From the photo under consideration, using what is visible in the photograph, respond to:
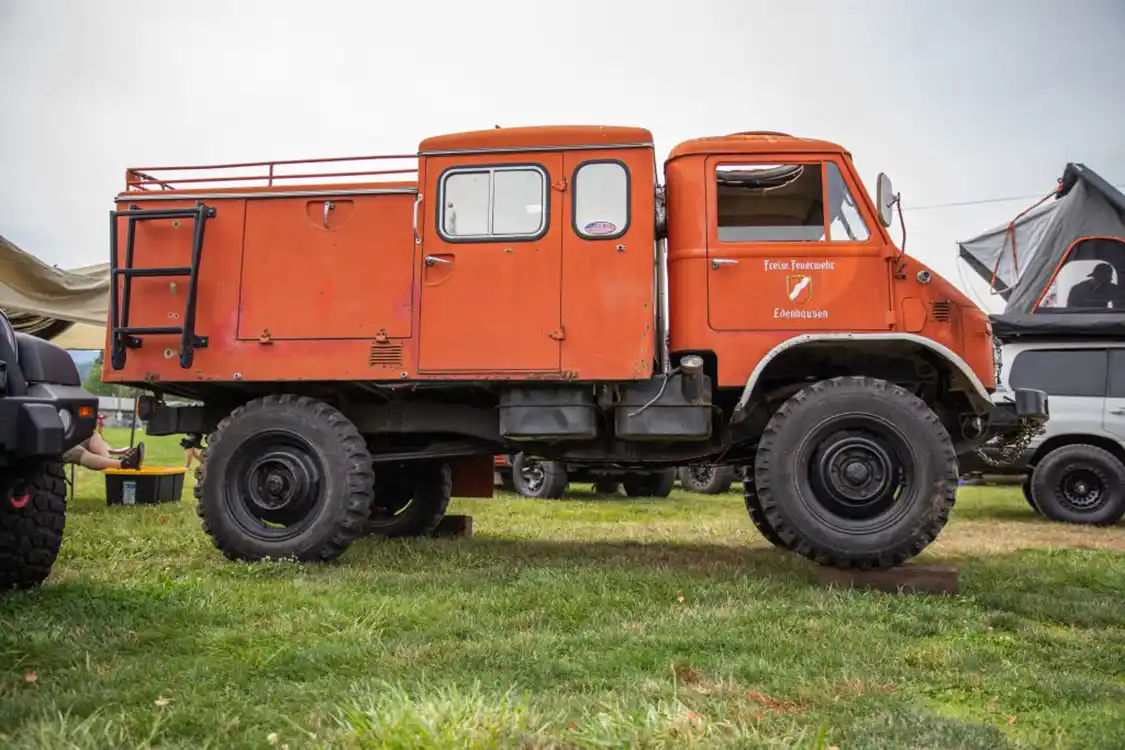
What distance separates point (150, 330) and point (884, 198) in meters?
4.76

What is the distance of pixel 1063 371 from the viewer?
1007cm

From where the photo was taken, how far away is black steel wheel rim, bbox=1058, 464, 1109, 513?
9633 millimetres

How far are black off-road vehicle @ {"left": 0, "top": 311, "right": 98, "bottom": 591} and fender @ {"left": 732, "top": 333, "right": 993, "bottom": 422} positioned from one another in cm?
353

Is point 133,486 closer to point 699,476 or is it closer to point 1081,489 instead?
point 699,476

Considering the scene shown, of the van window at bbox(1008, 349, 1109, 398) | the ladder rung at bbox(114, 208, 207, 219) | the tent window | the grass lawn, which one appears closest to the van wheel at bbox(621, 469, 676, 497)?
the van window at bbox(1008, 349, 1109, 398)

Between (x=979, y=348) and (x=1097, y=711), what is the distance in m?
2.94

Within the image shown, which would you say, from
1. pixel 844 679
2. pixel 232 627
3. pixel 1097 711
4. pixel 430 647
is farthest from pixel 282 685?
pixel 1097 711

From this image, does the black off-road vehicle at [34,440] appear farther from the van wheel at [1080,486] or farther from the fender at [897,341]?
the van wheel at [1080,486]

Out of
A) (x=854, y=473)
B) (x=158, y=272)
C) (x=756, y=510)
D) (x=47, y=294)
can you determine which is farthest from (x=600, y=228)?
(x=47, y=294)

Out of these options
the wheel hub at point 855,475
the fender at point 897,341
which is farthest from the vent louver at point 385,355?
the wheel hub at point 855,475

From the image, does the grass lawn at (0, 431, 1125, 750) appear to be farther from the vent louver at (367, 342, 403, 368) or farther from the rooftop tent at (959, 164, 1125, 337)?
the rooftop tent at (959, 164, 1125, 337)

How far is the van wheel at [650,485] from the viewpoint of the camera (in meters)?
12.3

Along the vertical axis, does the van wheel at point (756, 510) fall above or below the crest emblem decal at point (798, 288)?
below

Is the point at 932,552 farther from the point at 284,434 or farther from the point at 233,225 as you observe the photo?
the point at 233,225
